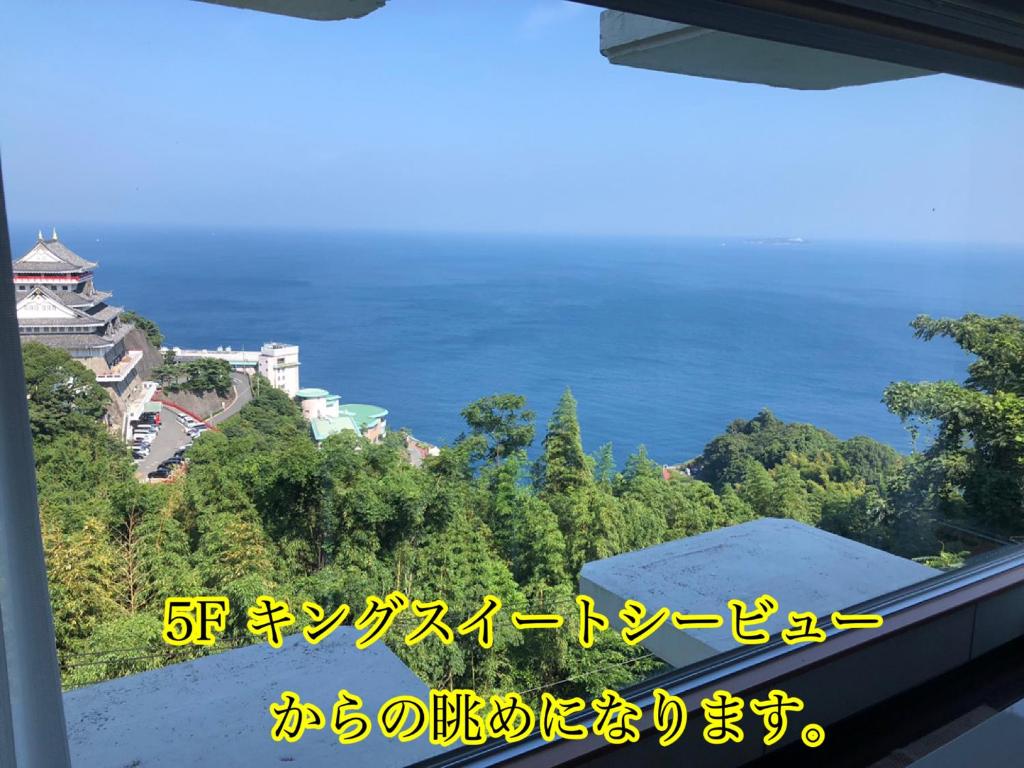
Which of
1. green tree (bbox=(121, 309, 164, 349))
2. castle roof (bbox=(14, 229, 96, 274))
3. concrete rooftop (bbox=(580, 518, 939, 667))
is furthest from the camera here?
concrete rooftop (bbox=(580, 518, 939, 667))

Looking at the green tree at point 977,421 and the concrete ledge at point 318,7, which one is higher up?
the concrete ledge at point 318,7

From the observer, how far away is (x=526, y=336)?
1539 mm

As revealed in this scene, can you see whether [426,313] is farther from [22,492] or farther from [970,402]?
[970,402]

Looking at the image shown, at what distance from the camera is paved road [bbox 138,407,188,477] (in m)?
1.05

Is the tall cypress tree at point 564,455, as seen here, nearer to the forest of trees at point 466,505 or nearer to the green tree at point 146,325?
the forest of trees at point 466,505

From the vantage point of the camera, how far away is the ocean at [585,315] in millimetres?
1148

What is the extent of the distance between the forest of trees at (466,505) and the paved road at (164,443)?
0.03 metres

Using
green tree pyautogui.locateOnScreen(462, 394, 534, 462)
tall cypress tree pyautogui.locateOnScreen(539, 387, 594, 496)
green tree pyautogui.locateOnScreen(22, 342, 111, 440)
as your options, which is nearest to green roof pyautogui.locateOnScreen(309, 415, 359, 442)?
green tree pyautogui.locateOnScreen(462, 394, 534, 462)

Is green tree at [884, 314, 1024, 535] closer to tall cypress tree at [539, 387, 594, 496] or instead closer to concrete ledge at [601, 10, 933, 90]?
concrete ledge at [601, 10, 933, 90]

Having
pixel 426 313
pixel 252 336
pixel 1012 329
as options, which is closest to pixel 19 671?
pixel 252 336

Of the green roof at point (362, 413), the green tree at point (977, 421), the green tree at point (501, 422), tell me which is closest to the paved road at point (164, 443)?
the green roof at point (362, 413)

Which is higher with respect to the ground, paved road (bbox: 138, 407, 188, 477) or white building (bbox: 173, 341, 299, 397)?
white building (bbox: 173, 341, 299, 397)

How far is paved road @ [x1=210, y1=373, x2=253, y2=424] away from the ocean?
54 millimetres

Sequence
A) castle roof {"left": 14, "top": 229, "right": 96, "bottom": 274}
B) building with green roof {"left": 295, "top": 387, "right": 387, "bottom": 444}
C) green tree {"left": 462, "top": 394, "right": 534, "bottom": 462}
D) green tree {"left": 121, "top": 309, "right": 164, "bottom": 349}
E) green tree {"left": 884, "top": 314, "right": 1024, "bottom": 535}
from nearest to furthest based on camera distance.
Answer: castle roof {"left": 14, "top": 229, "right": 96, "bottom": 274}
green tree {"left": 121, "top": 309, "right": 164, "bottom": 349}
building with green roof {"left": 295, "top": 387, "right": 387, "bottom": 444}
green tree {"left": 462, "top": 394, "right": 534, "bottom": 462}
green tree {"left": 884, "top": 314, "right": 1024, "bottom": 535}
